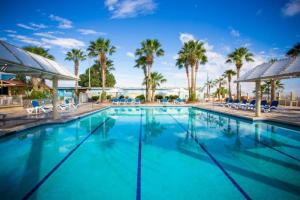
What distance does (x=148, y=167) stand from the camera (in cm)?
483

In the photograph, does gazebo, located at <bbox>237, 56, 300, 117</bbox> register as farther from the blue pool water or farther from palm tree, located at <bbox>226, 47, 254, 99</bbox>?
palm tree, located at <bbox>226, 47, 254, 99</bbox>

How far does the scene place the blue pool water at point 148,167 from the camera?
3.52 metres

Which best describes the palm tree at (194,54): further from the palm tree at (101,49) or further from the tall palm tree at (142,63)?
the palm tree at (101,49)

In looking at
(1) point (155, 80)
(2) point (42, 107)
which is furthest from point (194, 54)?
(2) point (42, 107)

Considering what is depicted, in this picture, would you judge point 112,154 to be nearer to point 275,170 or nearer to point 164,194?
point 164,194

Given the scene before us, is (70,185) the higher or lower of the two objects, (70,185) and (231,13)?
the lower

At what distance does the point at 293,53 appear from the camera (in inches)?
831

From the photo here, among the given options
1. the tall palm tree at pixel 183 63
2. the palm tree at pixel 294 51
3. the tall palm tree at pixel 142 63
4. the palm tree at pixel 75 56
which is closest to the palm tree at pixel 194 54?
the tall palm tree at pixel 183 63

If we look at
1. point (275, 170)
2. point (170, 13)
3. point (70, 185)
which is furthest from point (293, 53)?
point (70, 185)

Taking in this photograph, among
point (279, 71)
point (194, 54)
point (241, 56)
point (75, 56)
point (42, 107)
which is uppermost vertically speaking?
point (75, 56)

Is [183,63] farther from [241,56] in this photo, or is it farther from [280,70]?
[280,70]

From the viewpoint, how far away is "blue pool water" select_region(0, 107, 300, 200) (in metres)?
3.52

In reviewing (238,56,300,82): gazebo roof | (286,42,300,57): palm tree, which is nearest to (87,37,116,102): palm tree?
(238,56,300,82): gazebo roof

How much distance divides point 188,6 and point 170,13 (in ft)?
9.10
